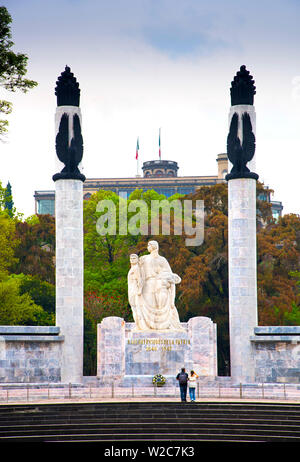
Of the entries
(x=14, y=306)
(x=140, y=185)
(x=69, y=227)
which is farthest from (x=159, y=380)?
(x=140, y=185)

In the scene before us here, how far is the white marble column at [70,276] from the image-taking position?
1313 inches

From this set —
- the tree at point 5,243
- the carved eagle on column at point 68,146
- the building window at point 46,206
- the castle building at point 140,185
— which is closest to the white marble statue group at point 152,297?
the carved eagle on column at point 68,146

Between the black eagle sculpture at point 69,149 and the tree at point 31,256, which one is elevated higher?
the black eagle sculpture at point 69,149

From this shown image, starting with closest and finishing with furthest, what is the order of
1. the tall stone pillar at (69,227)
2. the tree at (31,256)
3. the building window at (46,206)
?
the tall stone pillar at (69,227) → the tree at (31,256) → the building window at (46,206)

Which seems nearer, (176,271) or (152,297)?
(152,297)

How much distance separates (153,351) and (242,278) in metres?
4.44

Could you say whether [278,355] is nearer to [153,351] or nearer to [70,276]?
[153,351]

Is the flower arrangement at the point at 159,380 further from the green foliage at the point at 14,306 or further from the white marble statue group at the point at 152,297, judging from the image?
the green foliage at the point at 14,306

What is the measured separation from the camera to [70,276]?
111 ft

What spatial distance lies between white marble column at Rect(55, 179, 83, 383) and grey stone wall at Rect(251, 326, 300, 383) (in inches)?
264

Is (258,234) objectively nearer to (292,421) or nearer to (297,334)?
(297,334)

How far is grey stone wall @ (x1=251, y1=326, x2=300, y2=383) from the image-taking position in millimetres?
32688

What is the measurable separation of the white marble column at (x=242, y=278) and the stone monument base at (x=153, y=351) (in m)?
0.94

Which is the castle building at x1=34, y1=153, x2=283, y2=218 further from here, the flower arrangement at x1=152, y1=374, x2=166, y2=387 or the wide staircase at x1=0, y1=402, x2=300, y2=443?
the wide staircase at x1=0, y1=402, x2=300, y2=443
